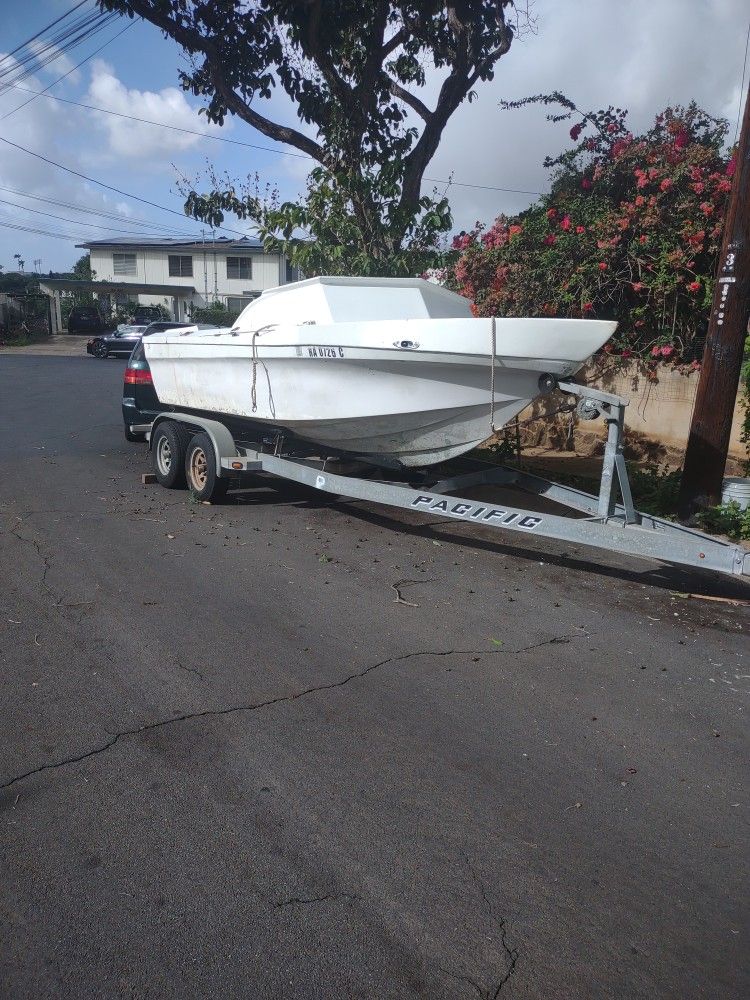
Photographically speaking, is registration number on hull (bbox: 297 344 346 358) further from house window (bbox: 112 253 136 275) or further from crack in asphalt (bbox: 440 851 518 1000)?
house window (bbox: 112 253 136 275)

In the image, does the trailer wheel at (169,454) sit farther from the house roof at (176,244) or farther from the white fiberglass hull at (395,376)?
the house roof at (176,244)

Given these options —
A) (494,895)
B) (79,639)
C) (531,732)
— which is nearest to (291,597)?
(79,639)

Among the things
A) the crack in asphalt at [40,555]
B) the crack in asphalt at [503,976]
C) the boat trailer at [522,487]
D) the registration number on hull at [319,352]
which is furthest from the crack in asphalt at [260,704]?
the registration number on hull at [319,352]

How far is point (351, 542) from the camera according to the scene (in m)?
7.39

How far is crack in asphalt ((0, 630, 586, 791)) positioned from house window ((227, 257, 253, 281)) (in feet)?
153

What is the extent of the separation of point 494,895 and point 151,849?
1.29m

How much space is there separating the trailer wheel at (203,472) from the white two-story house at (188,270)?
39.2 meters

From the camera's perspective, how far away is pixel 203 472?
8.82m

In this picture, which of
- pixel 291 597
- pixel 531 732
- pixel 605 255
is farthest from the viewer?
pixel 605 255

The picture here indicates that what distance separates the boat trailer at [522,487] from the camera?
5.36 metres

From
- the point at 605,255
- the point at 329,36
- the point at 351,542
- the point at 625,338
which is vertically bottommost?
the point at 351,542

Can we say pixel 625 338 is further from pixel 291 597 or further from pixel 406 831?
pixel 406 831

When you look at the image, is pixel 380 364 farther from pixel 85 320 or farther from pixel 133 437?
pixel 85 320

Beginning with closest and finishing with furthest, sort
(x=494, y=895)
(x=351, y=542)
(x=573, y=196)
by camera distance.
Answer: (x=494, y=895)
(x=351, y=542)
(x=573, y=196)
